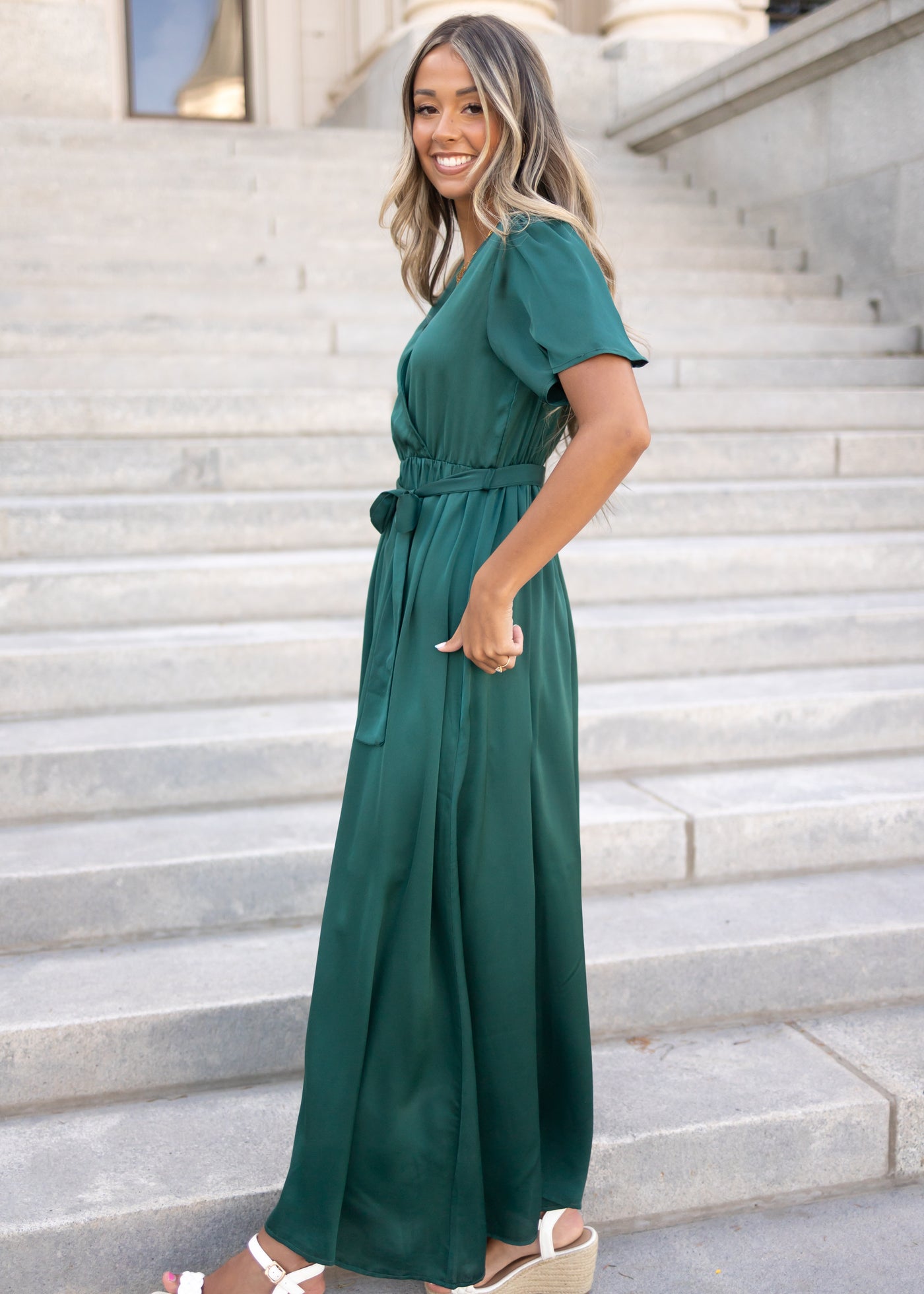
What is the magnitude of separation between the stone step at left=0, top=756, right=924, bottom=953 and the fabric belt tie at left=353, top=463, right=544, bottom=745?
125 cm

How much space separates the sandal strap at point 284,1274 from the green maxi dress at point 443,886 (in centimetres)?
4

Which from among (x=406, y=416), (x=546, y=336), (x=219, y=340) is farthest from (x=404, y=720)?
(x=219, y=340)

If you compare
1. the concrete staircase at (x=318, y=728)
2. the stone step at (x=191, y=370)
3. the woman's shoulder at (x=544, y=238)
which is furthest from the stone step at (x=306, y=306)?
the woman's shoulder at (x=544, y=238)

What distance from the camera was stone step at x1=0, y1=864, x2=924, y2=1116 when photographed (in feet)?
8.36

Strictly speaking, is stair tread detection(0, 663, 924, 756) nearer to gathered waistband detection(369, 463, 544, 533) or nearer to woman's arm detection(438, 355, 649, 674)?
gathered waistband detection(369, 463, 544, 533)

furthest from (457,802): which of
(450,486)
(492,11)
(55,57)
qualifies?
(492,11)

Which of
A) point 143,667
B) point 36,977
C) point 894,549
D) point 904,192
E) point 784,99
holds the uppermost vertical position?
point 784,99

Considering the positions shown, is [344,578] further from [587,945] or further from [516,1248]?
[516,1248]

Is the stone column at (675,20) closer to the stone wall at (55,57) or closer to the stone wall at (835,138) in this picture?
the stone wall at (835,138)

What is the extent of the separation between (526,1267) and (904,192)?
618 cm

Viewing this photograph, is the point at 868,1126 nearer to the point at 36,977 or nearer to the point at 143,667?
the point at 36,977

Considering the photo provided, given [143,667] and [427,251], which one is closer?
[427,251]

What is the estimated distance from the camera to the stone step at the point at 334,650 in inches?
145

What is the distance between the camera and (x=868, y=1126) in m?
2.53
